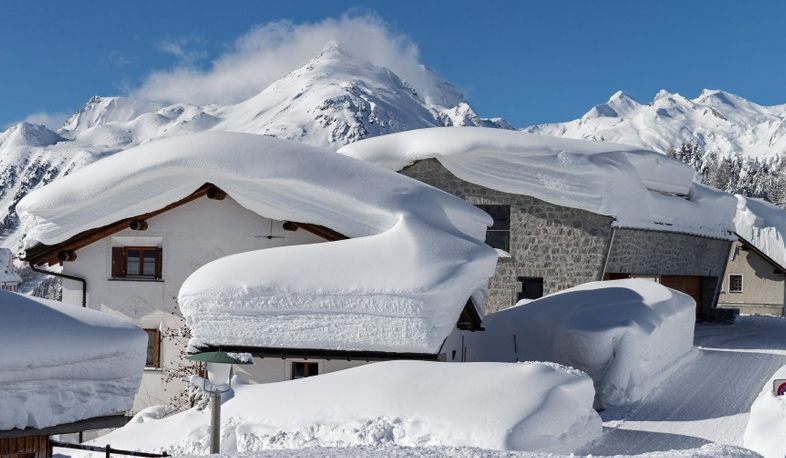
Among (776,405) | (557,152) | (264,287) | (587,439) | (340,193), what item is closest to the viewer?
(776,405)

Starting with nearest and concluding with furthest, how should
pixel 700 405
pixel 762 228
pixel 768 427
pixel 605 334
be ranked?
pixel 768 427 < pixel 700 405 < pixel 605 334 < pixel 762 228

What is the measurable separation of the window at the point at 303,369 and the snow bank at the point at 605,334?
4.87 meters

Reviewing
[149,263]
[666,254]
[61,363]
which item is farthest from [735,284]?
[61,363]

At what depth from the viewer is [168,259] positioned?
59.1 ft

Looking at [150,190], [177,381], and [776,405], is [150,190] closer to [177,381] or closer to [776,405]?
[177,381]

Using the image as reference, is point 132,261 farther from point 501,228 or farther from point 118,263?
point 501,228

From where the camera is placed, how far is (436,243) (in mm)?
15969

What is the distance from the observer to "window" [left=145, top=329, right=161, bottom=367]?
58.1ft

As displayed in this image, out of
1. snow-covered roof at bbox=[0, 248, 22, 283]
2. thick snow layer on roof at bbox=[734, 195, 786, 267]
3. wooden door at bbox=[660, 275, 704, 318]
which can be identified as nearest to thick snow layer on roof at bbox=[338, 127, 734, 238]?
wooden door at bbox=[660, 275, 704, 318]

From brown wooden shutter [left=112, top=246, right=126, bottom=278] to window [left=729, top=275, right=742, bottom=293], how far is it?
3021 cm

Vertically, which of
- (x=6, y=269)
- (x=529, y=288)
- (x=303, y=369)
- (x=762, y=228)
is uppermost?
(x=762, y=228)

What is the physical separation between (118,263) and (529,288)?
11.2m

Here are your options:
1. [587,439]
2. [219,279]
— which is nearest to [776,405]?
[587,439]

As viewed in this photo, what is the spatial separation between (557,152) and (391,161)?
4.58 meters
